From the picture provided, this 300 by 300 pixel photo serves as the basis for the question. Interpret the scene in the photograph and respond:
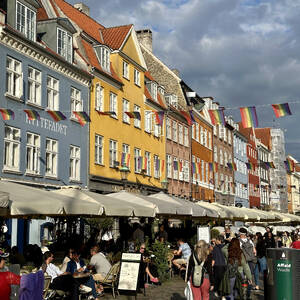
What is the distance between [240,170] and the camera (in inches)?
2403

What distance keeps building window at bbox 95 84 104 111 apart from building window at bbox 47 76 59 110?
364cm

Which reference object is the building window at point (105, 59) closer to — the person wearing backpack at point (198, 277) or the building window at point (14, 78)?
the building window at point (14, 78)

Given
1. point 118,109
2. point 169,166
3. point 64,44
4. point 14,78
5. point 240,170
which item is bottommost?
point 169,166

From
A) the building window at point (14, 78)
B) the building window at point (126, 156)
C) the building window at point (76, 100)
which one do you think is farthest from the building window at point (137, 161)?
the building window at point (14, 78)

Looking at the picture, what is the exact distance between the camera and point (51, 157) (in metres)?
23.2

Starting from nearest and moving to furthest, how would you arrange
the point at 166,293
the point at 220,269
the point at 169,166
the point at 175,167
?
the point at 220,269
the point at 166,293
the point at 175,167
the point at 169,166

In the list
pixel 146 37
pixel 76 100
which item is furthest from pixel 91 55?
pixel 146 37

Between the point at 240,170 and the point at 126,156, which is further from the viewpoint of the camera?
the point at 240,170

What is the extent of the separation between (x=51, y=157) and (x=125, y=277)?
1184 cm

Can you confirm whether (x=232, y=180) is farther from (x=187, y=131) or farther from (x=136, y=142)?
(x=136, y=142)

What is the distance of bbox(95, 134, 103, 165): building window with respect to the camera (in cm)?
2708

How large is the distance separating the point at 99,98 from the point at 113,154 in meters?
3.31

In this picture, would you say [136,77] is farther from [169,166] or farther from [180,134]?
[180,134]

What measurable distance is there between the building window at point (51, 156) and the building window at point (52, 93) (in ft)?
5.41
